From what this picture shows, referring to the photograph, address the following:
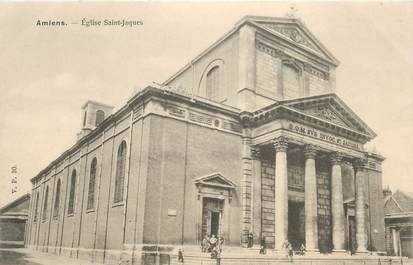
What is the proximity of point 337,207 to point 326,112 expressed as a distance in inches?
219

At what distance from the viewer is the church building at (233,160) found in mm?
20359

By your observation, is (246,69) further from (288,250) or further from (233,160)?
(288,250)

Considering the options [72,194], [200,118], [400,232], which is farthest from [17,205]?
[400,232]

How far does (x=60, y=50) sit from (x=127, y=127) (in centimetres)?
575

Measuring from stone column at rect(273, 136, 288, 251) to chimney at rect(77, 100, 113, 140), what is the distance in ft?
67.4

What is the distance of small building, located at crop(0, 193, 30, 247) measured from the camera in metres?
50.3

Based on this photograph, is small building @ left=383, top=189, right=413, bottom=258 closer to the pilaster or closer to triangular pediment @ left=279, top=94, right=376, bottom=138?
triangular pediment @ left=279, top=94, right=376, bottom=138

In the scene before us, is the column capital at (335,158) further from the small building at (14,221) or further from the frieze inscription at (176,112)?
the small building at (14,221)

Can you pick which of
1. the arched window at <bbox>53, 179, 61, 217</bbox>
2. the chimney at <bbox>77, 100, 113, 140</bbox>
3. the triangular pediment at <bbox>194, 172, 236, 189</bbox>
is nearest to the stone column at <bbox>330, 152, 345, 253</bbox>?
the triangular pediment at <bbox>194, 172, 236, 189</bbox>

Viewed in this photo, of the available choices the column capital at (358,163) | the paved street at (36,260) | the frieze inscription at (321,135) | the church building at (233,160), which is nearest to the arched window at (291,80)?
the church building at (233,160)

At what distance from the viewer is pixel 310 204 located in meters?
22.5

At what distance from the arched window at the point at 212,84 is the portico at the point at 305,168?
4571mm

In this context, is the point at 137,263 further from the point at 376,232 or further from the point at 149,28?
the point at 376,232

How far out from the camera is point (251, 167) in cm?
2358
